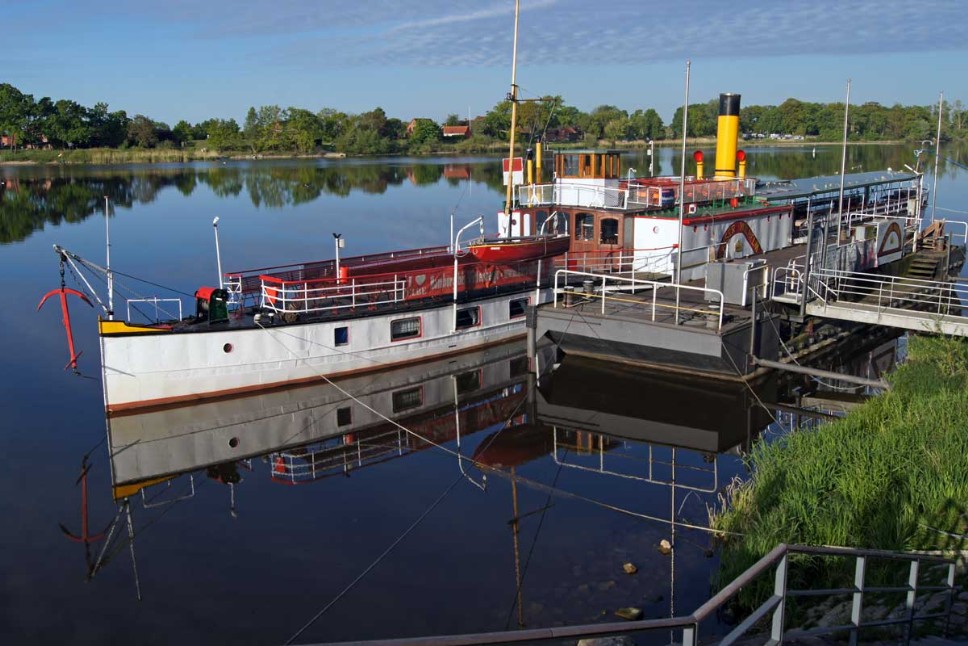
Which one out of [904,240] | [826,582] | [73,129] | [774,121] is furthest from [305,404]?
[774,121]

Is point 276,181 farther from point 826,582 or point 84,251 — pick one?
point 826,582

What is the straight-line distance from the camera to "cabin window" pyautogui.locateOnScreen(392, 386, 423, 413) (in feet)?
68.3

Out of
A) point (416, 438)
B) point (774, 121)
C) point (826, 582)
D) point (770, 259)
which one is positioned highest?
point (774, 121)

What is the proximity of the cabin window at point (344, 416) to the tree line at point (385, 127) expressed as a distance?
9916 centimetres

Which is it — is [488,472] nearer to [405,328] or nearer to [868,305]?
[405,328]

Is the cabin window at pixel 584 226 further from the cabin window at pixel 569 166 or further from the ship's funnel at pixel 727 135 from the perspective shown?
the ship's funnel at pixel 727 135

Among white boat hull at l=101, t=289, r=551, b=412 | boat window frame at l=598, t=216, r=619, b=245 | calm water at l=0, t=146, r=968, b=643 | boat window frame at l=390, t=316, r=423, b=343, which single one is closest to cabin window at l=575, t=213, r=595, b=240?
boat window frame at l=598, t=216, r=619, b=245

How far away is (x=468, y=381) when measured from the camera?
22.8m

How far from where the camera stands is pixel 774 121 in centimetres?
16300

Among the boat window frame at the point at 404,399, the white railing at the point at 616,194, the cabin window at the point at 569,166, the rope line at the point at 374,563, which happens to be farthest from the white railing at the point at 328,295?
the cabin window at the point at 569,166

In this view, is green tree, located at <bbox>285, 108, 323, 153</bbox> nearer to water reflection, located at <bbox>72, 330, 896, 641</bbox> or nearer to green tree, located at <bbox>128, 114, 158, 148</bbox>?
green tree, located at <bbox>128, 114, 158, 148</bbox>

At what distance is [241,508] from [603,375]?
34.5 feet

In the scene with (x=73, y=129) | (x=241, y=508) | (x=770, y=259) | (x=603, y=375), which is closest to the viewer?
(x=241, y=508)

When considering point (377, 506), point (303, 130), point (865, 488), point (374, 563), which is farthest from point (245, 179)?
point (865, 488)
